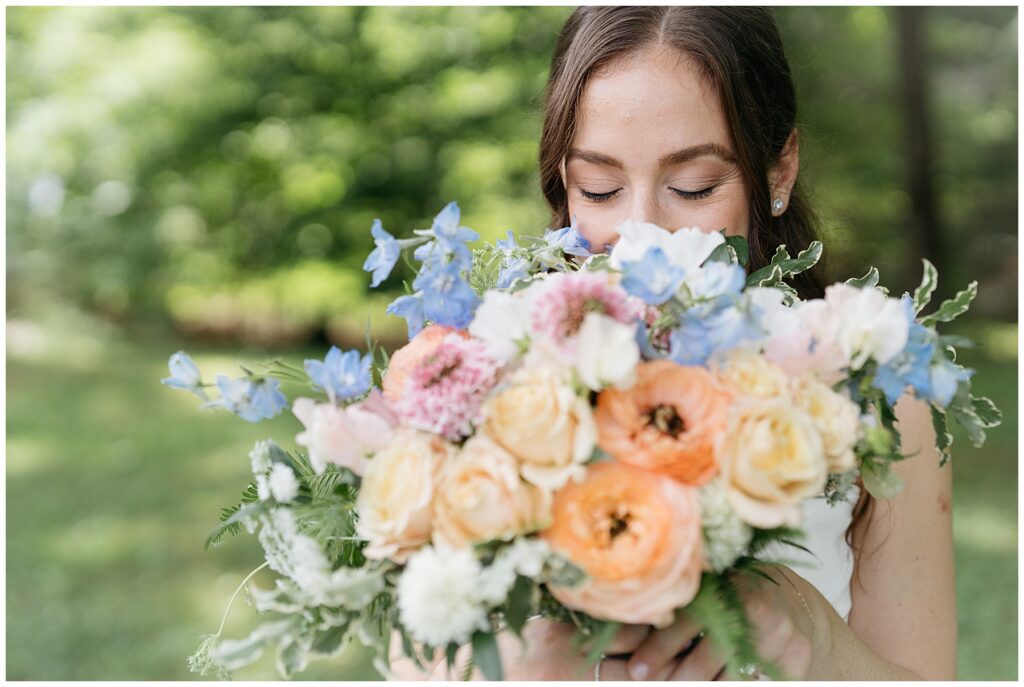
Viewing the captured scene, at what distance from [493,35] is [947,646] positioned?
774 centimetres

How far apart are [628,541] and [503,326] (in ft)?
0.87

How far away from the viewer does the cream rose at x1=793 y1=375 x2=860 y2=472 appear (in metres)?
1.10

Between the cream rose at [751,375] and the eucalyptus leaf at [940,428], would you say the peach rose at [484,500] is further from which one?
the eucalyptus leaf at [940,428]

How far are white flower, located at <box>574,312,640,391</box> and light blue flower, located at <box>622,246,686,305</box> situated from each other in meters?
0.05

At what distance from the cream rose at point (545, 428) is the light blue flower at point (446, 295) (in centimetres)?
17

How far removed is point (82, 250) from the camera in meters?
11.2

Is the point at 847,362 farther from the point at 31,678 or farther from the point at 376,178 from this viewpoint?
the point at 376,178

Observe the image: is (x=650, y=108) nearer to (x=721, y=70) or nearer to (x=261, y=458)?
(x=721, y=70)

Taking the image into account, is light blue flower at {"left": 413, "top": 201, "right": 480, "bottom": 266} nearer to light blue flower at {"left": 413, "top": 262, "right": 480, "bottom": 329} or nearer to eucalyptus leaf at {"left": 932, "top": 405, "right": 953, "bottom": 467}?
light blue flower at {"left": 413, "top": 262, "right": 480, "bottom": 329}

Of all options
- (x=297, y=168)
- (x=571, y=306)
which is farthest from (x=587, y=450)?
(x=297, y=168)

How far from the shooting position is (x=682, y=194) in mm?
1806

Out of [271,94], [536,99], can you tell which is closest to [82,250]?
[271,94]

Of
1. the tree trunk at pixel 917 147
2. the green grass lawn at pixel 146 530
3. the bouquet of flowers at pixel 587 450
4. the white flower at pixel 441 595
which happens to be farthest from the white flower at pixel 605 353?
the tree trunk at pixel 917 147

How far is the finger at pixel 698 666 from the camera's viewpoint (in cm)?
133
